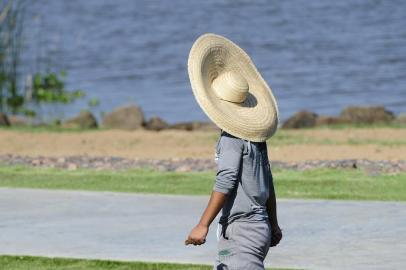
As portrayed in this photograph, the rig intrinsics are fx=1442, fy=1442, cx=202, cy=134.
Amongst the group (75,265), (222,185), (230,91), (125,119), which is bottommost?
(125,119)

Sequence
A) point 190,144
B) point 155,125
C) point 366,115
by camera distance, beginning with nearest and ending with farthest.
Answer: point 190,144
point 366,115
point 155,125

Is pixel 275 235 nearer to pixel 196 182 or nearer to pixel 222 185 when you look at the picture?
pixel 222 185

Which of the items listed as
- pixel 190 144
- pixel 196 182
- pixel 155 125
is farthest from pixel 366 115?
pixel 196 182

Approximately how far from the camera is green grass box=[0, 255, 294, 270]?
9367 millimetres

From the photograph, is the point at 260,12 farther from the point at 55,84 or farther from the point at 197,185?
the point at 197,185

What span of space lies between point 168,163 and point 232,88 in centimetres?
829

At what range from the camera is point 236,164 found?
24.1 feet

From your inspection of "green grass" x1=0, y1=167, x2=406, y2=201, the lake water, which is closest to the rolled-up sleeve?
"green grass" x1=0, y1=167, x2=406, y2=201

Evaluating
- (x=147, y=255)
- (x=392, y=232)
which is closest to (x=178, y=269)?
(x=147, y=255)

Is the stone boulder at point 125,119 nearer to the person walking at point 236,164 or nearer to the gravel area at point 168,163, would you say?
the gravel area at point 168,163

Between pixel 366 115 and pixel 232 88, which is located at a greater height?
pixel 232 88

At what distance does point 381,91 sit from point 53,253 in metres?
22.7

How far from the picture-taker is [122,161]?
16188 millimetres

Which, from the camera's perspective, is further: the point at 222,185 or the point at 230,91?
the point at 230,91
